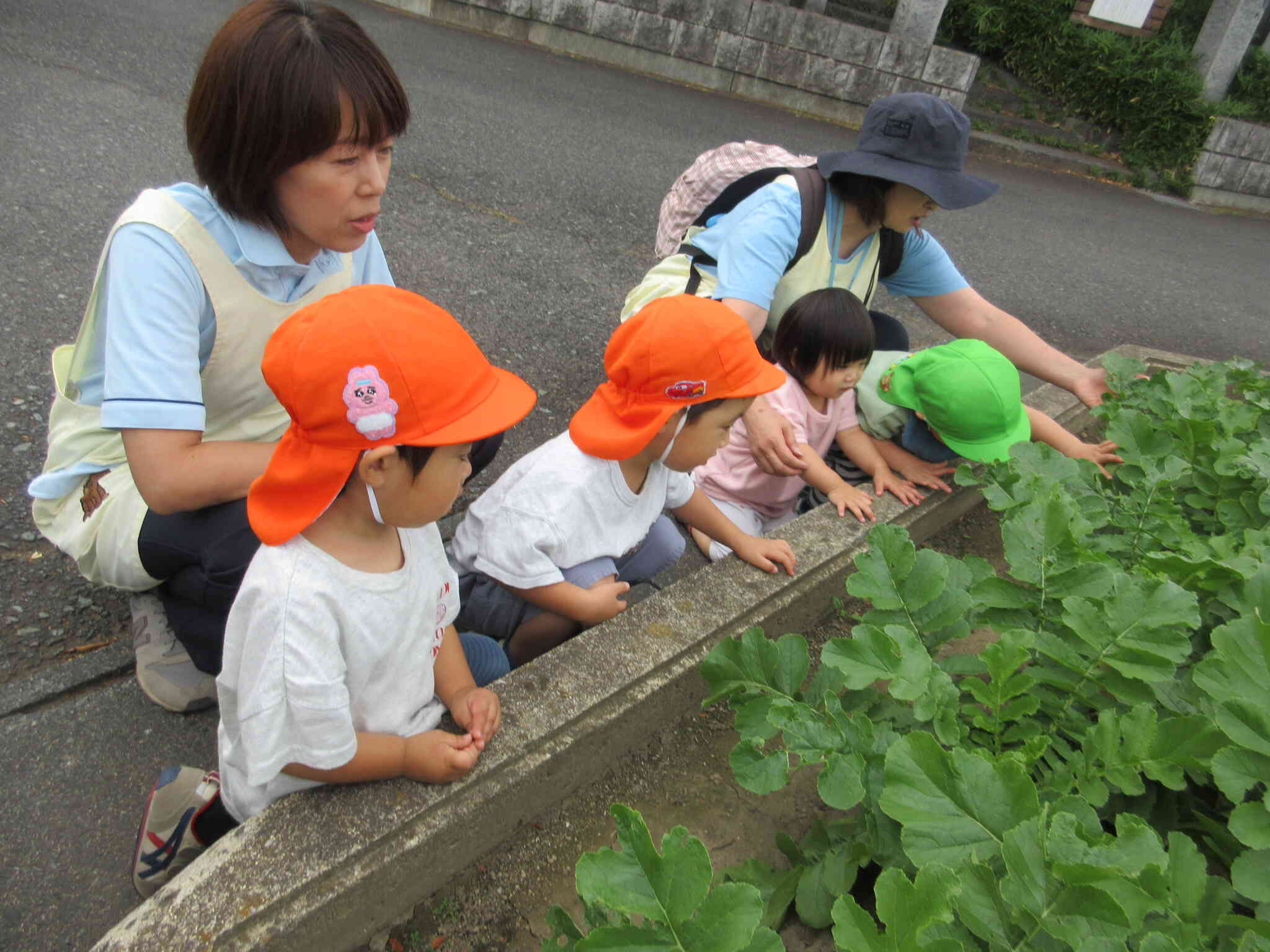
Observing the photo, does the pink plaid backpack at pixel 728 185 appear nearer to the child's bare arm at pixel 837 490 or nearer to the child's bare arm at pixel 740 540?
the child's bare arm at pixel 837 490

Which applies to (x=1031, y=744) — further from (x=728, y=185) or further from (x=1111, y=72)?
(x=1111, y=72)

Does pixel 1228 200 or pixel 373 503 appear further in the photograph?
pixel 1228 200

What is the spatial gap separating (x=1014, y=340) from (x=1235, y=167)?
395 inches

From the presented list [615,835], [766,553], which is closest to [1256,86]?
[766,553]

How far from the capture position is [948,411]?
101 inches

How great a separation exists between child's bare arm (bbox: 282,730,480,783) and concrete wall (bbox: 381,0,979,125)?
9678 mm

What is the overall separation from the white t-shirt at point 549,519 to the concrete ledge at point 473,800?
0.19 metres

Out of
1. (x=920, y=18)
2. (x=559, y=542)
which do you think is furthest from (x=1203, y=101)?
(x=559, y=542)

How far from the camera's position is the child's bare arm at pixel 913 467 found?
8.90 feet

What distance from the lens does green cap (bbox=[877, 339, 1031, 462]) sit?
253cm

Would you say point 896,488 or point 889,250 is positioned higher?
point 889,250

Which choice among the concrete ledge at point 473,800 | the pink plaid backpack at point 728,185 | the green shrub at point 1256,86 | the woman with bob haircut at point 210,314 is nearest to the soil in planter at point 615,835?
the concrete ledge at point 473,800

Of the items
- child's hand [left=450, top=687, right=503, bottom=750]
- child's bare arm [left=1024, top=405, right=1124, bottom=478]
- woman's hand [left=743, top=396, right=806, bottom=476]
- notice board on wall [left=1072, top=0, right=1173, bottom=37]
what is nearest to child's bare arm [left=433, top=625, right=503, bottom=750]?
child's hand [left=450, top=687, right=503, bottom=750]

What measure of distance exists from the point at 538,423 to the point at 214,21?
6.91m
